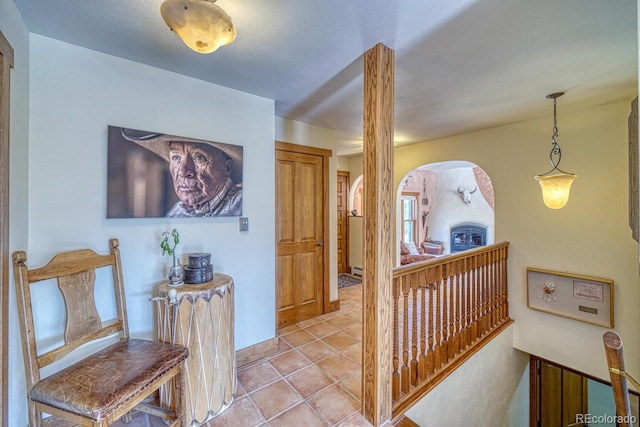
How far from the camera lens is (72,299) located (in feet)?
4.90

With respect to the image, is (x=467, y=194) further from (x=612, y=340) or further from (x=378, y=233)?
(x=612, y=340)

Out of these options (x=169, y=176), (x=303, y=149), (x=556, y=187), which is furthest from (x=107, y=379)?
(x=556, y=187)

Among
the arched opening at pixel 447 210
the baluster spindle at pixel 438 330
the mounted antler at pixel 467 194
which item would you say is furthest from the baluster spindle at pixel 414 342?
the mounted antler at pixel 467 194

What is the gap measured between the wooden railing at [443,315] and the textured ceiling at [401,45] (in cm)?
145

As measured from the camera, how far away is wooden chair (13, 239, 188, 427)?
118 cm

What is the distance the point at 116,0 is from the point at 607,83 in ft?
11.2

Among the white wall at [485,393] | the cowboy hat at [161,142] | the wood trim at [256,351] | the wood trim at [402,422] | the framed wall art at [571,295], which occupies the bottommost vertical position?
the white wall at [485,393]

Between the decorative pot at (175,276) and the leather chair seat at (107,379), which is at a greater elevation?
the decorative pot at (175,276)

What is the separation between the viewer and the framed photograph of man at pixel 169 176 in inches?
69.0

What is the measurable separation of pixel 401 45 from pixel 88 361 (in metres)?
2.49

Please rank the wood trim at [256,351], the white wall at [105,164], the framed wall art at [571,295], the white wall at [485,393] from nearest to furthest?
the white wall at [105,164] → the white wall at [485,393] → the wood trim at [256,351] → the framed wall art at [571,295]

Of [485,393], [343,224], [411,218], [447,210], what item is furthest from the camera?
[411,218]

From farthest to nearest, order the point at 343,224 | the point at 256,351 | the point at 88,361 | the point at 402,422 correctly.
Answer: the point at 343,224 → the point at 256,351 → the point at 402,422 → the point at 88,361

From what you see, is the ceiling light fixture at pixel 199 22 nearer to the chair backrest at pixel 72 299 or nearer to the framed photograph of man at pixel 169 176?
the framed photograph of man at pixel 169 176
